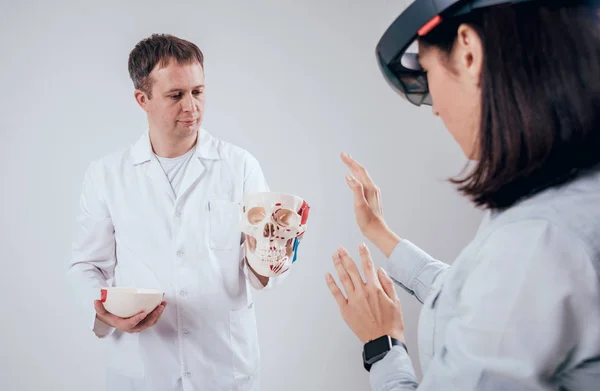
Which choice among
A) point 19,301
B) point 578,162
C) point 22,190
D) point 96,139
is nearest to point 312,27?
point 96,139

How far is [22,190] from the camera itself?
234cm

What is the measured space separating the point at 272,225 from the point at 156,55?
0.77m

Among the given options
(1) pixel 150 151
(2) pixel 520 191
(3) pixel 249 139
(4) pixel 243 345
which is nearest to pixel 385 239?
(2) pixel 520 191

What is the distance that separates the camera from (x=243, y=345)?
1.88 meters

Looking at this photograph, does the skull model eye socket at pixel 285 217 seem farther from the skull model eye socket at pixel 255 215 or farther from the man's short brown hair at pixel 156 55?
the man's short brown hair at pixel 156 55

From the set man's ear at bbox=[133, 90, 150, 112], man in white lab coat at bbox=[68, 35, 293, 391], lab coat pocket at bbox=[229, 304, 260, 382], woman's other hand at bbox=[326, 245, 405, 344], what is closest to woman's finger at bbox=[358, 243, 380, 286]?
woman's other hand at bbox=[326, 245, 405, 344]

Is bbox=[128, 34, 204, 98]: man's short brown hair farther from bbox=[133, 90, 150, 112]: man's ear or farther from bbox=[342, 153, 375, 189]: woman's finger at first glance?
bbox=[342, 153, 375, 189]: woman's finger

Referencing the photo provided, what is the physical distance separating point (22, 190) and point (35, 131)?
10.6 inches

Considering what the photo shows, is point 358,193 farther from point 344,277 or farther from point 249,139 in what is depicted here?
point 249,139

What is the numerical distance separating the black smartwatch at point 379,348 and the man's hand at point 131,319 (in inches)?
35.9

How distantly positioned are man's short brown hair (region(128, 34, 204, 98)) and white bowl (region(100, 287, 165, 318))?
2.35 ft

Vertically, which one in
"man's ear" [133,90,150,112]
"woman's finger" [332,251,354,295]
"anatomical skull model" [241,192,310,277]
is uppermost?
"man's ear" [133,90,150,112]

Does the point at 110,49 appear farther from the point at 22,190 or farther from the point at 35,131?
the point at 22,190

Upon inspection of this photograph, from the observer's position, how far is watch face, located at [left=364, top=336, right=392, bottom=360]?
93 cm
